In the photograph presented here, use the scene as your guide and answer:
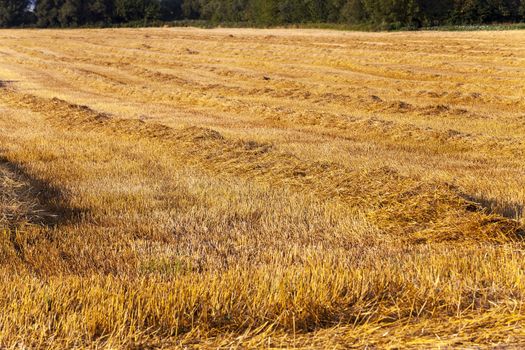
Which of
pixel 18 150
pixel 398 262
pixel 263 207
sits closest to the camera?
pixel 398 262

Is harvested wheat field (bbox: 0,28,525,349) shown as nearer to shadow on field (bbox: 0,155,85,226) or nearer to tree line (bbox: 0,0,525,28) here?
shadow on field (bbox: 0,155,85,226)

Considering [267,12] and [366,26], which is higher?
[267,12]

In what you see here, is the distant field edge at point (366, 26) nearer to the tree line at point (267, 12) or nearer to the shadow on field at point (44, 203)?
the tree line at point (267, 12)

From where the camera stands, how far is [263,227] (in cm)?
640

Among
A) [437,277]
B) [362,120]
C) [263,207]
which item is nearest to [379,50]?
[362,120]

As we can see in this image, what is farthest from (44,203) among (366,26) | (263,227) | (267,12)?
(267,12)

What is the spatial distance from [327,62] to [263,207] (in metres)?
26.7

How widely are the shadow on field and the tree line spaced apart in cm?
6031

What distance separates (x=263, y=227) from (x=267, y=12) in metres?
82.9

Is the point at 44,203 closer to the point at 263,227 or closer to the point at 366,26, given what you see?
the point at 263,227

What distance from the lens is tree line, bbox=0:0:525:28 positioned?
67.8 metres

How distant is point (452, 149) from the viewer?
12297 millimetres

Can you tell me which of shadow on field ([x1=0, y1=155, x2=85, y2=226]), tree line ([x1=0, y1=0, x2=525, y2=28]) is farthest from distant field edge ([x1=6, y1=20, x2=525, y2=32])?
shadow on field ([x1=0, y1=155, x2=85, y2=226])

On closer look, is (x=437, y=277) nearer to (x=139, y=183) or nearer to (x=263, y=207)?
(x=263, y=207)
